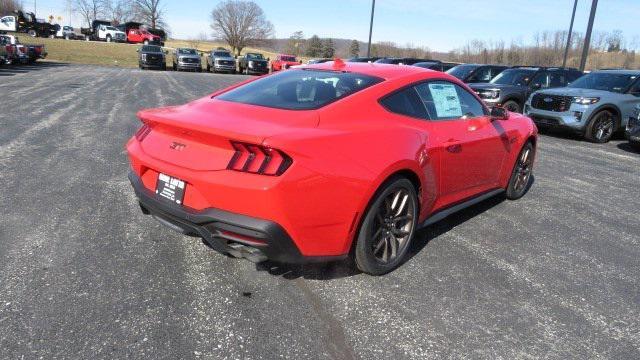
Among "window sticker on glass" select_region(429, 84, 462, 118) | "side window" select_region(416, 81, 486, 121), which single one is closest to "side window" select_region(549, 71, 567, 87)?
"side window" select_region(416, 81, 486, 121)

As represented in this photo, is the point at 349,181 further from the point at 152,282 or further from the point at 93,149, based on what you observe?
the point at 93,149

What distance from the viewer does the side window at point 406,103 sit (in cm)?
358

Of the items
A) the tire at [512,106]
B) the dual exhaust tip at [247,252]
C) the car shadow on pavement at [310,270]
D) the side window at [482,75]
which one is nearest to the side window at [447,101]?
the car shadow on pavement at [310,270]

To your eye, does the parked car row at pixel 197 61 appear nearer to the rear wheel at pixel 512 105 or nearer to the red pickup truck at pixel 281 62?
the red pickup truck at pixel 281 62

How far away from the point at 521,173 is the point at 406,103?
258 centimetres

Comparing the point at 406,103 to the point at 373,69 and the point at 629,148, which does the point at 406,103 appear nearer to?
the point at 373,69

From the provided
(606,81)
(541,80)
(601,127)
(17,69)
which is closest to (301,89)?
(601,127)

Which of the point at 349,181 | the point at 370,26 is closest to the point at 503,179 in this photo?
the point at 349,181

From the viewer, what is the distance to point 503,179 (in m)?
5.10

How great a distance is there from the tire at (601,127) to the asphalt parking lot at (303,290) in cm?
601

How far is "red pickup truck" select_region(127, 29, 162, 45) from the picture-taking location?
195 ft

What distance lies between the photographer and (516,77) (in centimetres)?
1377

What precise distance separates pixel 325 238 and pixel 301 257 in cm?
19

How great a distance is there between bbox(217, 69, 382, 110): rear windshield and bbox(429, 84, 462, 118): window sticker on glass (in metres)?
0.63
